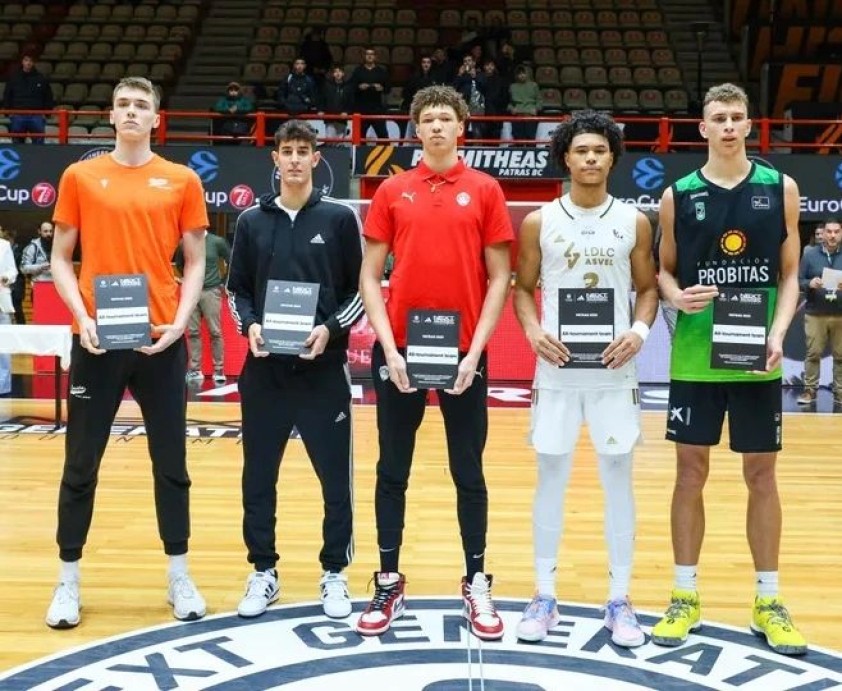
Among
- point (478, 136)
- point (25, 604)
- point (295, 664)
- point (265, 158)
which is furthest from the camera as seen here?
point (478, 136)

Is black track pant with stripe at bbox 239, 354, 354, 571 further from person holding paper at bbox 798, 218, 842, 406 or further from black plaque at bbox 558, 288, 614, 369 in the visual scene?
person holding paper at bbox 798, 218, 842, 406

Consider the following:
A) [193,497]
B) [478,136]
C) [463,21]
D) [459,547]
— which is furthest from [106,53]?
[459,547]

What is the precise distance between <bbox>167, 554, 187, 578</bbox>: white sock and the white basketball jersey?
1.48 metres

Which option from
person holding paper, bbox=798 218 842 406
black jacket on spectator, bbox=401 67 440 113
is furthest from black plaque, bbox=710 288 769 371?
black jacket on spectator, bbox=401 67 440 113

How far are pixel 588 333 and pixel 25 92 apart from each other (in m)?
13.1

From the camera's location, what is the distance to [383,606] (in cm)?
362

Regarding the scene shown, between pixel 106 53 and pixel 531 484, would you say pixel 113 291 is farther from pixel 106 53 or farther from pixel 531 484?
pixel 106 53

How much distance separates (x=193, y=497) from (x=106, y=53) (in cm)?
1427

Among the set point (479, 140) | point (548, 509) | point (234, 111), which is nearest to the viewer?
point (548, 509)

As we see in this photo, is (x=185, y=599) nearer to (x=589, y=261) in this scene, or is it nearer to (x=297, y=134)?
(x=297, y=134)

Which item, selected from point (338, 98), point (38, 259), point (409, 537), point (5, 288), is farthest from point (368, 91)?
point (409, 537)

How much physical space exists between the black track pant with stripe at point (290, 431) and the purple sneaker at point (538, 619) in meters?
0.71

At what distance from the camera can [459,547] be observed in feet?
15.6

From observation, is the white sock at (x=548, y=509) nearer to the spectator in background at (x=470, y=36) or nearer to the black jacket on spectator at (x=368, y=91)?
the black jacket on spectator at (x=368, y=91)
